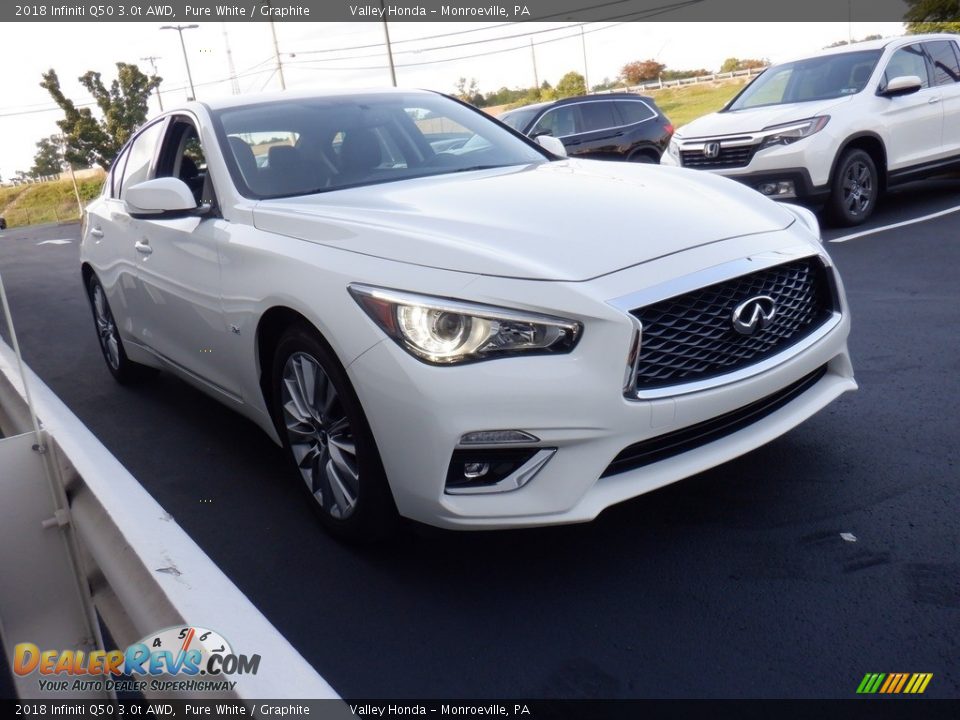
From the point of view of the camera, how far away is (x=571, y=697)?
96.7 inches

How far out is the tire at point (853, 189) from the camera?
29.9 ft

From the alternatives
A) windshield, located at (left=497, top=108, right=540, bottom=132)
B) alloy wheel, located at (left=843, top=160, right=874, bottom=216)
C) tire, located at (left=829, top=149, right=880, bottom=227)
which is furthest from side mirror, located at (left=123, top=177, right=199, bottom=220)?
windshield, located at (left=497, top=108, right=540, bottom=132)

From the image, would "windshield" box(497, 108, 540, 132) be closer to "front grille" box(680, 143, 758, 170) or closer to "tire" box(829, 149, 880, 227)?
"front grille" box(680, 143, 758, 170)

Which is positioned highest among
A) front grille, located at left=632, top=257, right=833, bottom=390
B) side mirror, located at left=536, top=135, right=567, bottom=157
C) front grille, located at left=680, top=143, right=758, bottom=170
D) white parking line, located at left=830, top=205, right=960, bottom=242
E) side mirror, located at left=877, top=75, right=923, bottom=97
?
side mirror, located at left=536, top=135, right=567, bottom=157

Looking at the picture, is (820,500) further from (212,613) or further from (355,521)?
(212,613)

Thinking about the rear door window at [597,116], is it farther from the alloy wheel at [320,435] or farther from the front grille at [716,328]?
the alloy wheel at [320,435]

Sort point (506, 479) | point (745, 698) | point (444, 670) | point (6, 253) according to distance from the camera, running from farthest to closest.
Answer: point (6, 253), point (506, 479), point (444, 670), point (745, 698)

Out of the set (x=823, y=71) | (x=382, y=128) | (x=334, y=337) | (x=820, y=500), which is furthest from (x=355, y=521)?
(x=823, y=71)

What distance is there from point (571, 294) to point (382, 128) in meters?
2.13

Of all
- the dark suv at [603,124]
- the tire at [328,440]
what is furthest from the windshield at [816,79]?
the tire at [328,440]

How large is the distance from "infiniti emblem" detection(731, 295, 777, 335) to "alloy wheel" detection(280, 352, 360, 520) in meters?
1.30

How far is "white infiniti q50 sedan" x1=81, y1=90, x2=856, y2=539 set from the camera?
2754 mm

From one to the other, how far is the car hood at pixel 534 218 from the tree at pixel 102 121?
3990 cm
